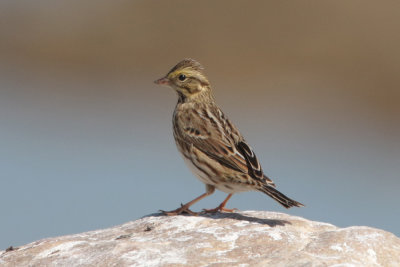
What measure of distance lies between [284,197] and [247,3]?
2604cm

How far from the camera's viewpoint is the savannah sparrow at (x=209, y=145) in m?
10.9

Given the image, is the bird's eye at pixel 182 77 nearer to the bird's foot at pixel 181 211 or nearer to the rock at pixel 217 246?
the bird's foot at pixel 181 211

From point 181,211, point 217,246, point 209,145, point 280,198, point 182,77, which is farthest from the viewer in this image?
point 182,77

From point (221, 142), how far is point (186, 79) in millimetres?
1397

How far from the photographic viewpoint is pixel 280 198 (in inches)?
415

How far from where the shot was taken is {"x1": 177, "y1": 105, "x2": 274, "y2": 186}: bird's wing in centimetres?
1096

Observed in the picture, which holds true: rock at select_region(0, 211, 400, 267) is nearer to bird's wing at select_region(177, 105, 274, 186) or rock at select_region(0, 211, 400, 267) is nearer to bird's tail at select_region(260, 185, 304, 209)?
bird's tail at select_region(260, 185, 304, 209)

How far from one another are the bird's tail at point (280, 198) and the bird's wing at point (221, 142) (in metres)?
0.12

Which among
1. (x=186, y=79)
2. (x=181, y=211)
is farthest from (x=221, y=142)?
(x=186, y=79)

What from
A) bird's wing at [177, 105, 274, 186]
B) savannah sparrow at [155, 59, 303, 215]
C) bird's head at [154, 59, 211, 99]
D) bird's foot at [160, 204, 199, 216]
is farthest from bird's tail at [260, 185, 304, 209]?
bird's head at [154, 59, 211, 99]

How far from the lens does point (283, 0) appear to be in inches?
1401

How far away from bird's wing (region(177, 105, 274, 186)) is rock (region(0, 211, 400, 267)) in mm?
958

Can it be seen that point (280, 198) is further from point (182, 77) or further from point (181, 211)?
point (182, 77)

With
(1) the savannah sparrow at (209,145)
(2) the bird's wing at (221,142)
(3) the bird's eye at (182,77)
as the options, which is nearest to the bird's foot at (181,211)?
(1) the savannah sparrow at (209,145)
